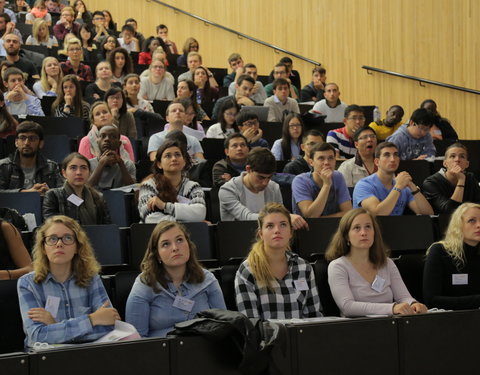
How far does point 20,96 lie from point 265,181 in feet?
8.15

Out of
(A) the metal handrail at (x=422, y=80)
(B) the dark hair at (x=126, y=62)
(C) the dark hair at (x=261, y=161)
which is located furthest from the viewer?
(A) the metal handrail at (x=422, y=80)

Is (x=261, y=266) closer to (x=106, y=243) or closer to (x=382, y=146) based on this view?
(x=106, y=243)

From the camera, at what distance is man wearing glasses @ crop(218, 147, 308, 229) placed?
4.44 m

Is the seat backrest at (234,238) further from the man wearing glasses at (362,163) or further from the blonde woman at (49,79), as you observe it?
the blonde woman at (49,79)

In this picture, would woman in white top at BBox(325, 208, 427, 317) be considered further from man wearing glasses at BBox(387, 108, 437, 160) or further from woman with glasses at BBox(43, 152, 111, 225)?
man wearing glasses at BBox(387, 108, 437, 160)

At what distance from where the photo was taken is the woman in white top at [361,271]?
11.6ft

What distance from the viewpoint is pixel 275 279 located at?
11.4ft

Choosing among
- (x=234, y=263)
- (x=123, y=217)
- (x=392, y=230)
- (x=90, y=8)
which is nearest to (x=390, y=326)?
(x=234, y=263)

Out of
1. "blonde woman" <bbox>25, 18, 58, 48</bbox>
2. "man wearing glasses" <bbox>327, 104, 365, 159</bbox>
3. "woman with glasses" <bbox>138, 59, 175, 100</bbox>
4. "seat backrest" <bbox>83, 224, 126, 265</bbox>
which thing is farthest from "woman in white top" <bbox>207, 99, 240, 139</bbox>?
"blonde woman" <bbox>25, 18, 58, 48</bbox>

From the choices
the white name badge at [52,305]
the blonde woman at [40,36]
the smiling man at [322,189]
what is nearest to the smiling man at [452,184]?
the smiling man at [322,189]

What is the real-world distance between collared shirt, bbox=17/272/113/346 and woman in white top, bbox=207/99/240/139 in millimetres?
3082

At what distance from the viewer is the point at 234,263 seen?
3746mm

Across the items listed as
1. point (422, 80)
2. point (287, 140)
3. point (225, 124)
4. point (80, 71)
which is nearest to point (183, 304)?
point (287, 140)

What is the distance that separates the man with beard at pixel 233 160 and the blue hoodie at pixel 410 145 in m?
1.58
